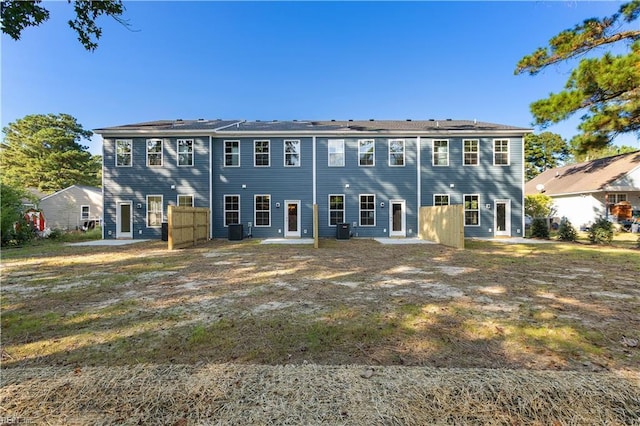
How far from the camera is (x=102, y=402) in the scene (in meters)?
1.94

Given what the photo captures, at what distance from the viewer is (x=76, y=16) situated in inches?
188

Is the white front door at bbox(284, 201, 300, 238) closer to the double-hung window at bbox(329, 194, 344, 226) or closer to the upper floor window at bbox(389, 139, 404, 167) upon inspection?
the double-hung window at bbox(329, 194, 344, 226)

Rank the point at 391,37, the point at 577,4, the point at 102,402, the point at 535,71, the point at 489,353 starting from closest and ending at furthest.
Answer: the point at 102,402 < the point at 489,353 < the point at 577,4 < the point at 535,71 < the point at 391,37

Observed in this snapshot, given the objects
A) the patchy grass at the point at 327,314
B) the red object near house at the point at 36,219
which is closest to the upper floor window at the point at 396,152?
the patchy grass at the point at 327,314

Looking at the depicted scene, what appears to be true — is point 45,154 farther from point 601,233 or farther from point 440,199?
point 601,233

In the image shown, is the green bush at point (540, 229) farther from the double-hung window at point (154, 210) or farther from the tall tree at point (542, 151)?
the tall tree at point (542, 151)

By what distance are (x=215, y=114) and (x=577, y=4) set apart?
792 inches

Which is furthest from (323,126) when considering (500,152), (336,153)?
(500,152)

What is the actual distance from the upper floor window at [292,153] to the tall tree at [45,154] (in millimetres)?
30005

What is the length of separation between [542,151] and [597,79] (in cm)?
3771

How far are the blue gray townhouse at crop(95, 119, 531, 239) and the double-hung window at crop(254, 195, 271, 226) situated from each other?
57 millimetres

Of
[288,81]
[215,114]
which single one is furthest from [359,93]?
[215,114]

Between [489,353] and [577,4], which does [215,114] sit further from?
[489,353]

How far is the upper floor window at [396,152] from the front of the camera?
1518 centimetres
